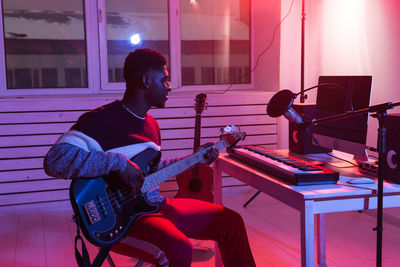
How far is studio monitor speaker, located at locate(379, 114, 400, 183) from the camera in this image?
1.89 metres

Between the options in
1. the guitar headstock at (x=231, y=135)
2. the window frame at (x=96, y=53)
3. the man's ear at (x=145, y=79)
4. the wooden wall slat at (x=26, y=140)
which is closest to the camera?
the man's ear at (x=145, y=79)

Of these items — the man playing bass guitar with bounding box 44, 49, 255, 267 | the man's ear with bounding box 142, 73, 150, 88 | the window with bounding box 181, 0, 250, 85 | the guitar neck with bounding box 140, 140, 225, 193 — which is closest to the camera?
the man playing bass guitar with bounding box 44, 49, 255, 267

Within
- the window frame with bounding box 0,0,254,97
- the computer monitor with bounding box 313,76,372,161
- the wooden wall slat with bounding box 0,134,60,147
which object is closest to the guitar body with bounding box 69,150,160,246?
the computer monitor with bounding box 313,76,372,161

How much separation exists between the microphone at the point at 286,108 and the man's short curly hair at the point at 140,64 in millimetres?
569

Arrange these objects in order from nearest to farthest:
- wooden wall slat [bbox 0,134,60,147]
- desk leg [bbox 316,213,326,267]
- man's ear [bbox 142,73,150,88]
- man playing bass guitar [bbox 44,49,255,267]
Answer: man playing bass guitar [bbox 44,49,255,267]
man's ear [bbox 142,73,150,88]
desk leg [bbox 316,213,326,267]
wooden wall slat [bbox 0,134,60,147]

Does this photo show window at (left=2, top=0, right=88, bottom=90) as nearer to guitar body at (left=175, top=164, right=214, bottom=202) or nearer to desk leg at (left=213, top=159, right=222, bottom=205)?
guitar body at (left=175, top=164, right=214, bottom=202)

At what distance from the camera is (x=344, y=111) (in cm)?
234

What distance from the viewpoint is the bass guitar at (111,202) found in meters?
1.75

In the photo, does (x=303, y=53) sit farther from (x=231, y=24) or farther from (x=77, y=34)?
(x=77, y=34)

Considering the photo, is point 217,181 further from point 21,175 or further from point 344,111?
point 21,175

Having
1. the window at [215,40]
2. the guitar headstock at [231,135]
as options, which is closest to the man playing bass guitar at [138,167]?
the guitar headstock at [231,135]

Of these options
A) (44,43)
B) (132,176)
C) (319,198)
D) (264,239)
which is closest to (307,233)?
(319,198)

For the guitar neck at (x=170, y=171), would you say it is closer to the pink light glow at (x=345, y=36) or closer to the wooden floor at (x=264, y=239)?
the wooden floor at (x=264, y=239)

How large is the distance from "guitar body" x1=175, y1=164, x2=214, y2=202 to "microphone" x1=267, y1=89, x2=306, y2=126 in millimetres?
1692
